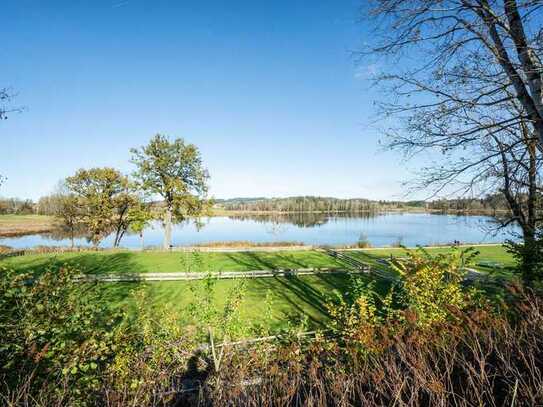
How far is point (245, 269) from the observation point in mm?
16109

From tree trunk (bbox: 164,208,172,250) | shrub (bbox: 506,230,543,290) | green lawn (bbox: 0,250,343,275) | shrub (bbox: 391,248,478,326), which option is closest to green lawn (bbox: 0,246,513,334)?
green lawn (bbox: 0,250,343,275)

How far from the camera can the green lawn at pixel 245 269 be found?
10.5 m

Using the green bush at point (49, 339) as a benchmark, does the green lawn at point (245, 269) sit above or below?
below

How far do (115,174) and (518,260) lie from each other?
107 ft

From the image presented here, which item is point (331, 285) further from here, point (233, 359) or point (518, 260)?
A: point (233, 359)

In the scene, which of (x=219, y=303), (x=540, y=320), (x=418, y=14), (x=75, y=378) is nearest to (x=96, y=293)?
(x=75, y=378)

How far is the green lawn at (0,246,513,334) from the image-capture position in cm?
1054

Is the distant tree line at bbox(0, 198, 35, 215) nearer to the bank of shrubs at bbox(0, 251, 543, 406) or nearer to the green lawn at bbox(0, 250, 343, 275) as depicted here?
the green lawn at bbox(0, 250, 343, 275)

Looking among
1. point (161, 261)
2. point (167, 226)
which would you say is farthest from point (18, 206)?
point (161, 261)

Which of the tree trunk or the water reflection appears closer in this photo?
the tree trunk

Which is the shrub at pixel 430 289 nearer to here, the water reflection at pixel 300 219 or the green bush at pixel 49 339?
the green bush at pixel 49 339

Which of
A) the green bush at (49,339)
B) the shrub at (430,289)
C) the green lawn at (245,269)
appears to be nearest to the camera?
the green bush at (49,339)

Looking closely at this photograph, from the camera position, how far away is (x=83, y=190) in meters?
29.8

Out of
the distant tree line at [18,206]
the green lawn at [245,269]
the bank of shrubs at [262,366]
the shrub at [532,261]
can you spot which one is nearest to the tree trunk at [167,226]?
the green lawn at [245,269]
